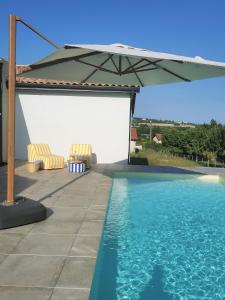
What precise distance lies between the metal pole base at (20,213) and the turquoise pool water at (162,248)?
1.13m

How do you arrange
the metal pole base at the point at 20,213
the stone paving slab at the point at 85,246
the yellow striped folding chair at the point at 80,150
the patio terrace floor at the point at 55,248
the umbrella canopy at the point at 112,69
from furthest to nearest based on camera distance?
the yellow striped folding chair at the point at 80,150, the umbrella canopy at the point at 112,69, the metal pole base at the point at 20,213, the stone paving slab at the point at 85,246, the patio terrace floor at the point at 55,248

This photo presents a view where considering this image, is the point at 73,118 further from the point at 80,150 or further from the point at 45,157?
the point at 45,157

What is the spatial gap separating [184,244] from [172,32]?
1282cm

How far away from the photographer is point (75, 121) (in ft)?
48.9

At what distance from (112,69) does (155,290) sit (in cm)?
572

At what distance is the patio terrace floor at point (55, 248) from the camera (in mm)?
3557

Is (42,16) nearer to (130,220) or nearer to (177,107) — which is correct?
(130,220)

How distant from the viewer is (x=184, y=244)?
5.85 meters

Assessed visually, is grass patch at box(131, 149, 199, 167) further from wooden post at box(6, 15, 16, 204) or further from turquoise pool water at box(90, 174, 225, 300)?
wooden post at box(6, 15, 16, 204)

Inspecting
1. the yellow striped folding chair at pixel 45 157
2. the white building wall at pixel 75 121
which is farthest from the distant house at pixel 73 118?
the yellow striped folding chair at pixel 45 157

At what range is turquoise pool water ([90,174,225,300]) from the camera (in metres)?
4.22

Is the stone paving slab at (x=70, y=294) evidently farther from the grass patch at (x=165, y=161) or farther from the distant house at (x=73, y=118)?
the grass patch at (x=165, y=161)

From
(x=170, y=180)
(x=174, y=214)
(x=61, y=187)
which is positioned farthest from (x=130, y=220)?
(x=170, y=180)

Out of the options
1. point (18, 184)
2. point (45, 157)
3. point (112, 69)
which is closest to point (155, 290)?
point (112, 69)
